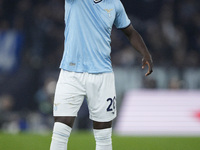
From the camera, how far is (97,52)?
4949 millimetres

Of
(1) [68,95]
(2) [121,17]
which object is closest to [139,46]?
(2) [121,17]

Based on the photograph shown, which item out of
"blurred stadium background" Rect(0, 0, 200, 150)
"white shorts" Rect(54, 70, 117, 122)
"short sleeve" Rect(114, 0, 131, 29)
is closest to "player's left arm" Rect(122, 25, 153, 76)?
"short sleeve" Rect(114, 0, 131, 29)

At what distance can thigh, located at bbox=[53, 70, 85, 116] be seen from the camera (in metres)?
4.80

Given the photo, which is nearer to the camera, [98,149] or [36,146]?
[98,149]

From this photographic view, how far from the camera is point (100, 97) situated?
495cm

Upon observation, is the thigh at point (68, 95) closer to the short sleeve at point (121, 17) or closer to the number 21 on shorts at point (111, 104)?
the number 21 on shorts at point (111, 104)

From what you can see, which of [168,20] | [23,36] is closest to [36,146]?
[23,36]

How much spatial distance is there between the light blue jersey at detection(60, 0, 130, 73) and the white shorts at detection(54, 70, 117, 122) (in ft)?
0.25

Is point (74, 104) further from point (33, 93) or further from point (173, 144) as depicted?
point (33, 93)

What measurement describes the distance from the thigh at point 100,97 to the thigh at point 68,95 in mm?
99

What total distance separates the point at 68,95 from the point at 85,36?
58 centimetres

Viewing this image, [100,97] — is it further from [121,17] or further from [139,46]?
[121,17]

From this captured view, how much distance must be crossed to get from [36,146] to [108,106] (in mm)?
3309

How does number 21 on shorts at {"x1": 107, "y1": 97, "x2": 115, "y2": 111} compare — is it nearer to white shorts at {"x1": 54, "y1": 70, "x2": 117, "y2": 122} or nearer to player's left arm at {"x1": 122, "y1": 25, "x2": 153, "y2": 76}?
white shorts at {"x1": 54, "y1": 70, "x2": 117, "y2": 122}
